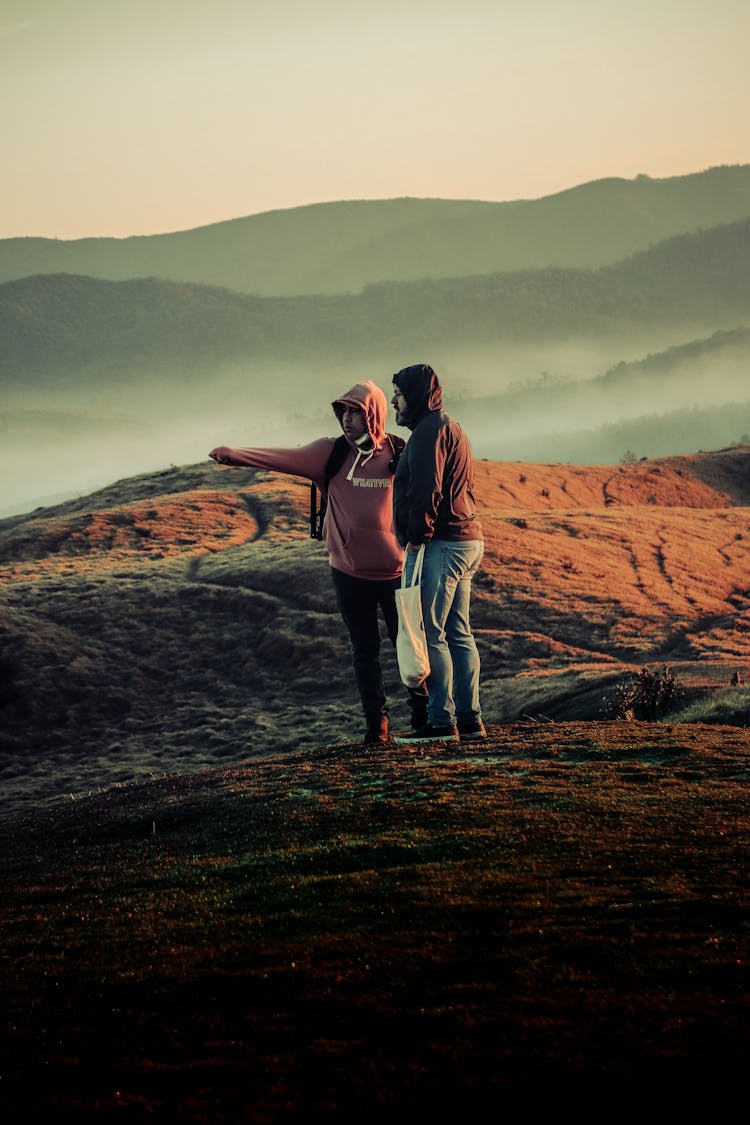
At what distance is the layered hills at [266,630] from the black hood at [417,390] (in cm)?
473

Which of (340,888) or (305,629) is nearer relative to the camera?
(340,888)

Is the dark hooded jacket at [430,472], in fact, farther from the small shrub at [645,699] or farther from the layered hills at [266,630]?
the small shrub at [645,699]

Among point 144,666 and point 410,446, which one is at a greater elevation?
point 410,446

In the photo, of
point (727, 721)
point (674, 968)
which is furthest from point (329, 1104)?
point (727, 721)

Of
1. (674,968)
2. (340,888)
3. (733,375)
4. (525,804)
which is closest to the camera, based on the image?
(674,968)

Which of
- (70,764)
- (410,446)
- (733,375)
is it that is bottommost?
(70,764)

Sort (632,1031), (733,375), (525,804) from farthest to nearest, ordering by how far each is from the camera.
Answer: (733,375) < (525,804) < (632,1031)

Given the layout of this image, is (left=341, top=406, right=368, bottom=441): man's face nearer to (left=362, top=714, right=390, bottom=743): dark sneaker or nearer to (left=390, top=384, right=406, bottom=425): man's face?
(left=390, top=384, right=406, bottom=425): man's face

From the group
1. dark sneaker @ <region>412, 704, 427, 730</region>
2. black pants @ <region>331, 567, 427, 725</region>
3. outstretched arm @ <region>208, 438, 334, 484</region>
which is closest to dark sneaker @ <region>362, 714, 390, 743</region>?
black pants @ <region>331, 567, 427, 725</region>

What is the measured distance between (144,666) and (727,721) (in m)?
10.8

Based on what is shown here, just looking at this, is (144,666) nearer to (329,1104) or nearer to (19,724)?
(19,724)

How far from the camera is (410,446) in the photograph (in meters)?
9.82

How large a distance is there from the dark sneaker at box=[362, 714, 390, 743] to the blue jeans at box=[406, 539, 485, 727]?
891 mm

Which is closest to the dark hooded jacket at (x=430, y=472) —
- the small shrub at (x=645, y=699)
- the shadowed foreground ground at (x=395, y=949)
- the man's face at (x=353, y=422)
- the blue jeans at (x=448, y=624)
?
the blue jeans at (x=448, y=624)
